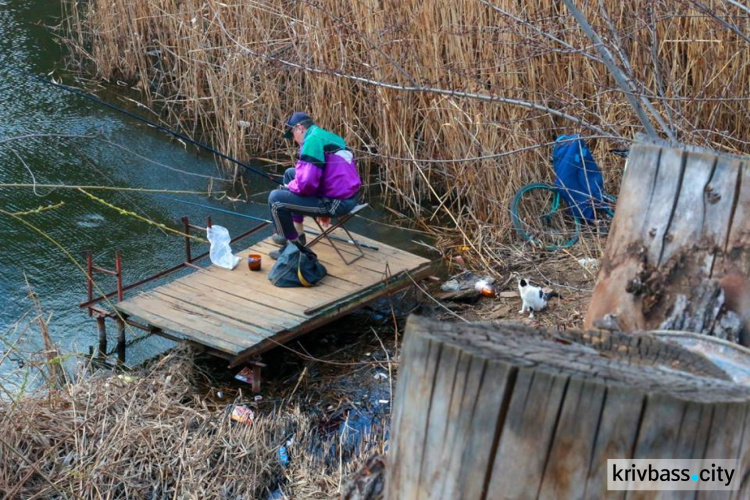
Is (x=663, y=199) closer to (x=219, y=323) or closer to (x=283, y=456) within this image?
(x=283, y=456)

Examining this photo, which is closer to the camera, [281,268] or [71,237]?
[281,268]

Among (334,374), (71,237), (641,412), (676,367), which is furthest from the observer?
(71,237)

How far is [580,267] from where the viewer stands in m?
6.42

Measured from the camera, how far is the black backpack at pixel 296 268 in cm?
600

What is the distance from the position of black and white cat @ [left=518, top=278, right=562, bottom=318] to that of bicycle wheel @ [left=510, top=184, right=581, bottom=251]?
0.88 meters

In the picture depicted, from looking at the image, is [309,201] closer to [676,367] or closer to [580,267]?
[580,267]

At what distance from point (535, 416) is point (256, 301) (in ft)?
15.5

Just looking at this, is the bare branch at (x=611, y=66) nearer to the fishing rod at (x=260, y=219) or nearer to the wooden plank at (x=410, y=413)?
the wooden plank at (x=410, y=413)

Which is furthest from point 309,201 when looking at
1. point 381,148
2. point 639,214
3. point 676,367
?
point 676,367

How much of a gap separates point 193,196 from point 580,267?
12.4 feet

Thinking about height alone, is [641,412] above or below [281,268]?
above

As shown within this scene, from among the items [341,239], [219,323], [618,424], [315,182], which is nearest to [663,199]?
[618,424]

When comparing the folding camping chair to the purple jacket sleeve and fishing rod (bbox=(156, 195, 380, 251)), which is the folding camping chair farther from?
the purple jacket sleeve

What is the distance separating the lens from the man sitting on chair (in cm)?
588
